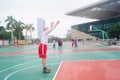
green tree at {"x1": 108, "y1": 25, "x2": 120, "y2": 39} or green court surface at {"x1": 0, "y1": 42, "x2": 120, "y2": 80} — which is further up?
green tree at {"x1": 108, "y1": 25, "x2": 120, "y2": 39}

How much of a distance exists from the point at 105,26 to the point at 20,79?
82942mm

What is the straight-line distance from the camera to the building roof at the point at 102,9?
62766mm

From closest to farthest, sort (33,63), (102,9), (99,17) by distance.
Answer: (33,63)
(102,9)
(99,17)

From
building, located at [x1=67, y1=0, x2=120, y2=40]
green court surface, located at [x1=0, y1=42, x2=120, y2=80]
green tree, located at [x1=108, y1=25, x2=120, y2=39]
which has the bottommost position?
green court surface, located at [x1=0, y1=42, x2=120, y2=80]

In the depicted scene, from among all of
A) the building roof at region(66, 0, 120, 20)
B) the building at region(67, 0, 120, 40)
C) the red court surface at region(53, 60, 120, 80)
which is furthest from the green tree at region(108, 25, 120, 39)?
the red court surface at region(53, 60, 120, 80)

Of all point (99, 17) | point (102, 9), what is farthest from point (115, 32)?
point (99, 17)

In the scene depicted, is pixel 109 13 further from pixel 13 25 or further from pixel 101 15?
pixel 13 25

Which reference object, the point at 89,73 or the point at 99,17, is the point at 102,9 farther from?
the point at 89,73

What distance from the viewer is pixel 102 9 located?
76438 millimetres

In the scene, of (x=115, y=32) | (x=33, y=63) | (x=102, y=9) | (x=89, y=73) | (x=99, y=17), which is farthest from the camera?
(x=99, y=17)

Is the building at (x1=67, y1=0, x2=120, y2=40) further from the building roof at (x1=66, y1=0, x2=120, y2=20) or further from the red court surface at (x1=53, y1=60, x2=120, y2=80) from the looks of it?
the red court surface at (x1=53, y1=60, x2=120, y2=80)

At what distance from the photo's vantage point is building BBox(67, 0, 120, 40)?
66912 mm

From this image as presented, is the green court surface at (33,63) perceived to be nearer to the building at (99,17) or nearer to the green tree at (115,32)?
the building at (99,17)

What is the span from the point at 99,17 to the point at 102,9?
507 inches
